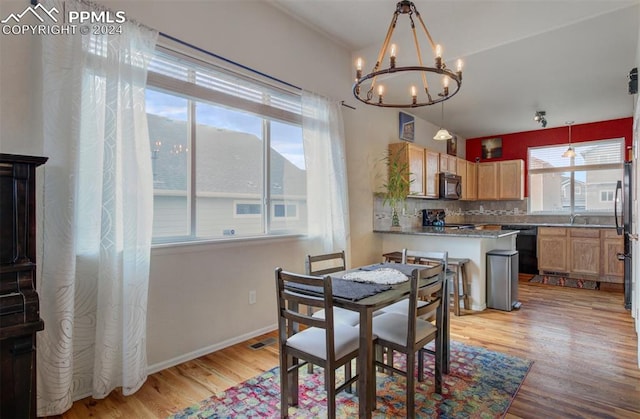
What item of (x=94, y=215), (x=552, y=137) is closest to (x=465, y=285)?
(x=94, y=215)

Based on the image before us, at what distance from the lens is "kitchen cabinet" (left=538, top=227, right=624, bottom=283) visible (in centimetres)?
527

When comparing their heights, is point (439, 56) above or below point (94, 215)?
above

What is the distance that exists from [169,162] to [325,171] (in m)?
1.58

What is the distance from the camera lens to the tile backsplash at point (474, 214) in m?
4.96

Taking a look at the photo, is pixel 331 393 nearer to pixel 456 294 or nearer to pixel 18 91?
pixel 18 91

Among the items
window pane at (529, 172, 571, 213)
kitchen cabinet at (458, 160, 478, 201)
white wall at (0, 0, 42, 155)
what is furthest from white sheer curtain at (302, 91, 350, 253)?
window pane at (529, 172, 571, 213)

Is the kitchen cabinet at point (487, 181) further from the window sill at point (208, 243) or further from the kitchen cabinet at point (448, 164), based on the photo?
the window sill at point (208, 243)

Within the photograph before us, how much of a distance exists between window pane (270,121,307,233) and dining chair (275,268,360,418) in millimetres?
1523

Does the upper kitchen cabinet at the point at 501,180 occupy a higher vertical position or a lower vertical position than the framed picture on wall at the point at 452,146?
lower

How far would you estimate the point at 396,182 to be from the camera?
4727mm

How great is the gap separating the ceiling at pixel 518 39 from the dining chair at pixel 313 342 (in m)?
2.78

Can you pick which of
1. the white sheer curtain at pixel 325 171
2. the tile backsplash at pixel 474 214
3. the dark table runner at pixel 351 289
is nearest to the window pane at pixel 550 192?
the tile backsplash at pixel 474 214

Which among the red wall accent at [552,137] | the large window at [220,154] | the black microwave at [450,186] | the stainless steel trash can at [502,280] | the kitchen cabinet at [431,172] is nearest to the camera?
the large window at [220,154]

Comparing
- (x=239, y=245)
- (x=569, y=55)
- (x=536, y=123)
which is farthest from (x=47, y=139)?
(x=536, y=123)
